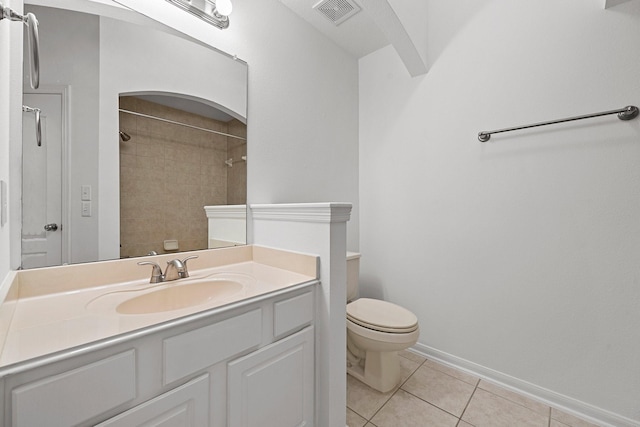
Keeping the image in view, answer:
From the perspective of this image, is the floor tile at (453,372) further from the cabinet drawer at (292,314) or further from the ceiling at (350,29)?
the ceiling at (350,29)

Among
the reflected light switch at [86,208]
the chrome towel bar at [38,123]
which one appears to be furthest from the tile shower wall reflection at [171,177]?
the chrome towel bar at [38,123]

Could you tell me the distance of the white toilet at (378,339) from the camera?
145 cm

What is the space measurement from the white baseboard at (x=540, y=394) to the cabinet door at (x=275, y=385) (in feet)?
3.93

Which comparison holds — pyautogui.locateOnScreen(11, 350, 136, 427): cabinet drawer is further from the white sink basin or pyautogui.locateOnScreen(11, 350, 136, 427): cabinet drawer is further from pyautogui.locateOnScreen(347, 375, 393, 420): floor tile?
pyautogui.locateOnScreen(347, 375, 393, 420): floor tile

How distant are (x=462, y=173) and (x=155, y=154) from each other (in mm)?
1861

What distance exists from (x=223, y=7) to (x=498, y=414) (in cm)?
263

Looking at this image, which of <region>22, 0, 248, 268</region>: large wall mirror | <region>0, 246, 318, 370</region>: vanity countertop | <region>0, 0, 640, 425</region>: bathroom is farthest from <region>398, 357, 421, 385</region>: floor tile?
<region>22, 0, 248, 268</region>: large wall mirror

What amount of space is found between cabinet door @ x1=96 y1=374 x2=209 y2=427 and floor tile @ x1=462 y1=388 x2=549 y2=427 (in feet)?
4.48

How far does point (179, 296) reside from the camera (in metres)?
1.09

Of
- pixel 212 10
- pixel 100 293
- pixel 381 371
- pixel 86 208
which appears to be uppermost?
pixel 212 10

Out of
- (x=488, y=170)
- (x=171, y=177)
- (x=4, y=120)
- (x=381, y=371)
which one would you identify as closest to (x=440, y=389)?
(x=381, y=371)

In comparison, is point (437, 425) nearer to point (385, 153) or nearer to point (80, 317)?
point (80, 317)

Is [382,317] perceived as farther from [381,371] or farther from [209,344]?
[209,344]

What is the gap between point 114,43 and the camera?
3.67 feet
